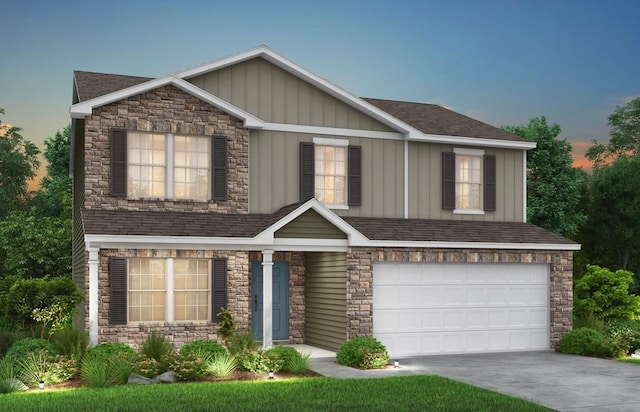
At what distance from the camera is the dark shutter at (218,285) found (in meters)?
18.8

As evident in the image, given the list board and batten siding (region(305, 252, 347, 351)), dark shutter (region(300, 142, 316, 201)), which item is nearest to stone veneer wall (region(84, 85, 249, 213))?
dark shutter (region(300, 142, 316, 201))

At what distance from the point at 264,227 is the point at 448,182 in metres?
6.23

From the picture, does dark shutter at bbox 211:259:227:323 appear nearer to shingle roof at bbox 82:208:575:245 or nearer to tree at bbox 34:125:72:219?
shingle roof at bbox 82:208:575:245

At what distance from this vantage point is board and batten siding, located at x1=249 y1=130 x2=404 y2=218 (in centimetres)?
2067

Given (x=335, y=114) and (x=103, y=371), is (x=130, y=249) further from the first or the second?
(x=335, y=114)

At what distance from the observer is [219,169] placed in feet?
65.6

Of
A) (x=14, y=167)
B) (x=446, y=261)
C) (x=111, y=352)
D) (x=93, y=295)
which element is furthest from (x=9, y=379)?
(x=14, y=167)

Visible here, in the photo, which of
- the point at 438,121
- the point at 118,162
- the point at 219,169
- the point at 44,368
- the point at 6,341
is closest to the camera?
the point at 44,368

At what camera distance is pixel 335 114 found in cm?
2173

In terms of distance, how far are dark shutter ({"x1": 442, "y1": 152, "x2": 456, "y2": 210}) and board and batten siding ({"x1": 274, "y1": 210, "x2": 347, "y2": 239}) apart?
440cm

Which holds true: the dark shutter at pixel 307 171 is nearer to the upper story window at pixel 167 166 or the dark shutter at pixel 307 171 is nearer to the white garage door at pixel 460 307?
the upper story window at pixel 167 166

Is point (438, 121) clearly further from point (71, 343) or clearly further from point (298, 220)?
point (71, 343)

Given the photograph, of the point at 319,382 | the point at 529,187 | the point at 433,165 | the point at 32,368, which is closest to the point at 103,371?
the point at 32,368

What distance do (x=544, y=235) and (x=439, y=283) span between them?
12.3 ft
